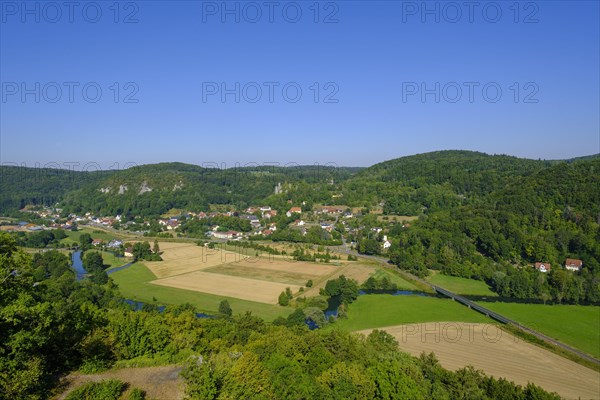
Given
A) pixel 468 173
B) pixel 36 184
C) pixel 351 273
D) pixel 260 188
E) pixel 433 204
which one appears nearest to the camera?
pixel 351 273

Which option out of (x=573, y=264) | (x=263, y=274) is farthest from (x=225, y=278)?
(x=573, y=264)

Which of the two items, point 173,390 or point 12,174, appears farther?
point 12,174

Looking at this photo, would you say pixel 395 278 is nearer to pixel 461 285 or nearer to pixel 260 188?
pixel 461 285

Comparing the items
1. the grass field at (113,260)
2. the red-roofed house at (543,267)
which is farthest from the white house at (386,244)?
the grass field at (113,260)

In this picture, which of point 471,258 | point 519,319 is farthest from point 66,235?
point 519,319

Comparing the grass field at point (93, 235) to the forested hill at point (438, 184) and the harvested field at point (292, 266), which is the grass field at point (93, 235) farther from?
the forested hill at point (438, 184)

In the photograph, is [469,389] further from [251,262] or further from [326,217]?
[326,217]

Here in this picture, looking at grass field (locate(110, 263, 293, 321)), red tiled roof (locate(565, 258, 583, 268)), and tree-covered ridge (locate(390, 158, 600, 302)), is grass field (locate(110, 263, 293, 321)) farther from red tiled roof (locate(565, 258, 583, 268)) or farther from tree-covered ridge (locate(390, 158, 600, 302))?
red tiled roof (locate(565, 258, 583, 268))
